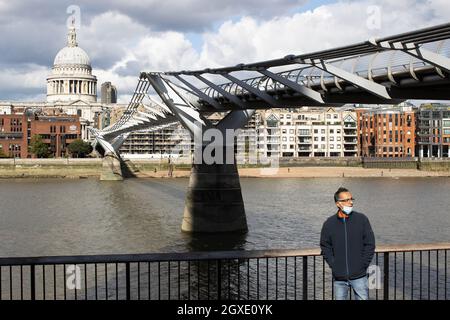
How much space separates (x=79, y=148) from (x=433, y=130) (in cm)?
6972

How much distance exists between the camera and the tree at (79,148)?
12800cm

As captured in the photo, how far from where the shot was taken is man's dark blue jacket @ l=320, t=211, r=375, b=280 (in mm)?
7344

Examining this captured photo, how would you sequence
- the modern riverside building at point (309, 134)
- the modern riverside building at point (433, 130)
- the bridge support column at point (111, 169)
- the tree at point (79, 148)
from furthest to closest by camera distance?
the modern riverside building at point (309, 134)
the modern riverside building at point (433, 130)
the tree at point (79, 148)
the bridge support column at point (111, 169)

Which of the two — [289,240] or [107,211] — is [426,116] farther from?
[289,240]

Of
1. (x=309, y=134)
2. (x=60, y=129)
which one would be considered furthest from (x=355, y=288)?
(x=60, y=129)

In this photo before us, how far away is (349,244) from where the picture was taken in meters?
7.34

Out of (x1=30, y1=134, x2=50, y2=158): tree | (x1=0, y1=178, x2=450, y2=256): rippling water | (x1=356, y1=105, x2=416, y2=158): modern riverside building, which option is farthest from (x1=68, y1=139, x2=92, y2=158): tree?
(x1=0, y1=178, x2=450, y2=256): rippling water

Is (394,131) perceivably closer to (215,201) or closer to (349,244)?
(215,201)

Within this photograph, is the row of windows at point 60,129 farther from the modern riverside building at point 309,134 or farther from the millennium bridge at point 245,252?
the millennium bridge at point 245,252

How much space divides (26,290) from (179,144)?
129 meters

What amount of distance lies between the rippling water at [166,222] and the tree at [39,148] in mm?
63008

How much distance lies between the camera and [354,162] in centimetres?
12144

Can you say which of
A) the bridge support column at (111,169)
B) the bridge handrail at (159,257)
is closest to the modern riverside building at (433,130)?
the bridge support column at (111,169)

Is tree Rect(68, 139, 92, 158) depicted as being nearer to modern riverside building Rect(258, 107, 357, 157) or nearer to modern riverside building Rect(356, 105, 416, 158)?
modern riverside building Rect(258, 107, 357, 157)
